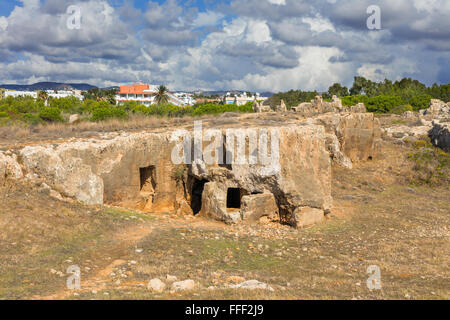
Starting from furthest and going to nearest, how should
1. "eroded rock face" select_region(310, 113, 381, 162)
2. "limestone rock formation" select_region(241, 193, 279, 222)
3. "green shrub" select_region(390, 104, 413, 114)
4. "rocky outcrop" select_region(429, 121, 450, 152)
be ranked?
"green shrub" select_region(390, 104, 413, 114) → "rocky outcrop" select_region(429, 121, 450, 152) → "eroded rock face" select_region(310, 113, 381, 162) → "limestone rock formation" select_region(241, 193, 279, 222)

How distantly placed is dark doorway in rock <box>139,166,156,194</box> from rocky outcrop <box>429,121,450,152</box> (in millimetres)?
15801

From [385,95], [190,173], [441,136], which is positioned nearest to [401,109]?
[385,95]

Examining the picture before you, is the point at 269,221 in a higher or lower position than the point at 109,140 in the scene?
lower

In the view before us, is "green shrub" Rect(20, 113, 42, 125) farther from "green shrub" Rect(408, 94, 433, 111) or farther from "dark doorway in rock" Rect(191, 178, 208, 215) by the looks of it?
"green shrub" Rect(408, 94, 433, 111)

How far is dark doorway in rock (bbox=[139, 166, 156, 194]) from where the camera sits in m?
13.0

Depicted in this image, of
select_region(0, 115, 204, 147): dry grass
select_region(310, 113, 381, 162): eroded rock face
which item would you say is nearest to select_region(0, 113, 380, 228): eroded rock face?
select_region(0, 115, 204, 147): dry grass

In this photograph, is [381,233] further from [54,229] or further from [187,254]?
[54,229]

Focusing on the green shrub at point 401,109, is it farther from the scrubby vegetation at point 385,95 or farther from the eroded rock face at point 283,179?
the eroded rock face at point 283,179

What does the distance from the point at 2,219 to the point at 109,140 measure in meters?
4.32

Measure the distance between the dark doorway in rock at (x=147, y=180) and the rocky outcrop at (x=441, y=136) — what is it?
1580 cm

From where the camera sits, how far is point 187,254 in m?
8.16

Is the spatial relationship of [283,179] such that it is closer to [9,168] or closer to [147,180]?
[147,180]

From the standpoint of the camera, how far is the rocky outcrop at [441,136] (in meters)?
19.9

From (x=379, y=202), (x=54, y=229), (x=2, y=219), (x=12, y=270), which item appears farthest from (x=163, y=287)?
(x=379, y=202)
